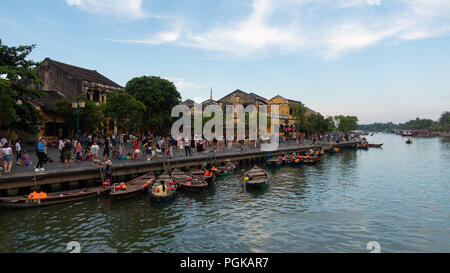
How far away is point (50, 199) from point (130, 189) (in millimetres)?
4935

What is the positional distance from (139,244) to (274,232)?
6.66 metres

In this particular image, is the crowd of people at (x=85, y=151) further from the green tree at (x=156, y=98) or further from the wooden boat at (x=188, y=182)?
the green tree at (x=156, y=98)

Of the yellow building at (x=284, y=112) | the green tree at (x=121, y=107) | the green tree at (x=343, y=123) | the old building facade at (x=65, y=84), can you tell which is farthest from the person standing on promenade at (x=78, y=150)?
the green tree at (x=343, y=123)

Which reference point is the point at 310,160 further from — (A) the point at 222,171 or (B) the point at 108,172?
(B) the point at 108,172

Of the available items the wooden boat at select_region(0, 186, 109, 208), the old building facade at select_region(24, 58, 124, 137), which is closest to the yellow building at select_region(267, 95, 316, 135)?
the old building facade at select_region(24, 58, 124, 137)

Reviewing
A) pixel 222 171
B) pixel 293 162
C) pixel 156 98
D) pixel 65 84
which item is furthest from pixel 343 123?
pixel 65 84

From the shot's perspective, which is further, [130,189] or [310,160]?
[310,160]

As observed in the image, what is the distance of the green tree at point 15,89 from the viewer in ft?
72.1

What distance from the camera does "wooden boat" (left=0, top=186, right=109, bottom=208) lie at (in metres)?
17.2

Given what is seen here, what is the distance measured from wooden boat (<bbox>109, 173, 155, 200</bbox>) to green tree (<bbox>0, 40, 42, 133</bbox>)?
10186 mm

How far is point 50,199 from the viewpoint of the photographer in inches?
717

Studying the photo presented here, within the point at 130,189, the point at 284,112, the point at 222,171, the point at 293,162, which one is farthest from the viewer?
the point at 284,112

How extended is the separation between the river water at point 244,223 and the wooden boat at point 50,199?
1.39ft
